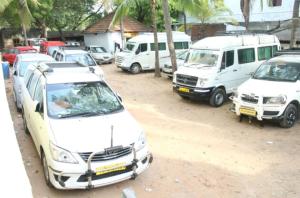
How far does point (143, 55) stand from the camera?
21.0 meters

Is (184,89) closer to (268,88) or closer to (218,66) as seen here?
(218,66)

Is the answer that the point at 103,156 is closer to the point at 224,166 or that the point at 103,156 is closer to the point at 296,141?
the point at 224,166

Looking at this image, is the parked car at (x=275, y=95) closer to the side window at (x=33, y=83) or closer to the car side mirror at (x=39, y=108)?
the side window at (x=33, y=83)

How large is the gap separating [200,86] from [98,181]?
23.7 ft

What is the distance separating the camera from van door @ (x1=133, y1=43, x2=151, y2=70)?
20828 millimetres

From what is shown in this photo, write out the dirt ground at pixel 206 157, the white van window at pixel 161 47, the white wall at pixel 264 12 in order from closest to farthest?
the dirt ground at pixel 206 157 < the white van window at pixel 161 47 < the white wall at pixel 264 12

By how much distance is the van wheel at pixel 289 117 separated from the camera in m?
9.60

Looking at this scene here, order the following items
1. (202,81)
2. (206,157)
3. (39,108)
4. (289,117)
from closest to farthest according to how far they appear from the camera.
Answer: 1. (39,108)
2. (206,157)
3. (289,117)
4. (202,81)

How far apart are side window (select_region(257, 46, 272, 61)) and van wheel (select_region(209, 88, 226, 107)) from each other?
7.89ft

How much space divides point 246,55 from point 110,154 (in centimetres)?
899

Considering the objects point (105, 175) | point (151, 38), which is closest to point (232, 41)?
point (105, 175)

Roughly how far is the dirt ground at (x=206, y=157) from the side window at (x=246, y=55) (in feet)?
6.37

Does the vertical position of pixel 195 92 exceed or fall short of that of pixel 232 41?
it falls short

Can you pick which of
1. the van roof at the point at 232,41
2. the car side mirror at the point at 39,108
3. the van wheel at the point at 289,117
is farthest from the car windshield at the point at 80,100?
the van roof at the point at 232,41
